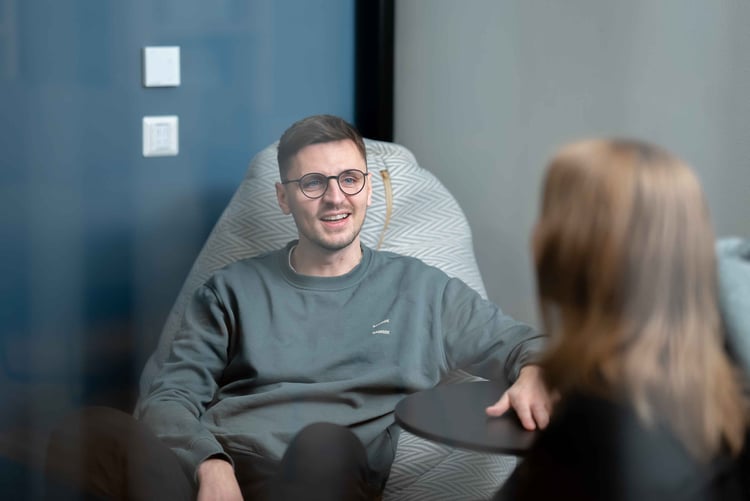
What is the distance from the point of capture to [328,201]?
3.36 ft

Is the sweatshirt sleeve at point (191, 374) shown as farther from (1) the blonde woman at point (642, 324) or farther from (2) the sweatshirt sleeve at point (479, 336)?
(1) the blonde woman at point (642, 324)

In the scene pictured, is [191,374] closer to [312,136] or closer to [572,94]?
[312,136]

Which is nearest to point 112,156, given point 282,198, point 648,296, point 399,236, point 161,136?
point 161,136

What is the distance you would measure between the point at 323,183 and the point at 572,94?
1.08ft

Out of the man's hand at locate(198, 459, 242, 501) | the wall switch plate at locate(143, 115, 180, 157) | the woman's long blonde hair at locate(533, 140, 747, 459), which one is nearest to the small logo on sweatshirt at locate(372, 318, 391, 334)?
the man's hand at locate(198, 459, 242, 501)

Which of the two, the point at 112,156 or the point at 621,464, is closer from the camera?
the point at 621,464

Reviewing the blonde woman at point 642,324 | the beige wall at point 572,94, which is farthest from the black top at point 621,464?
the beige wall at point 572,94

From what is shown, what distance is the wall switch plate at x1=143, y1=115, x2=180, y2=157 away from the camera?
1.06 metres

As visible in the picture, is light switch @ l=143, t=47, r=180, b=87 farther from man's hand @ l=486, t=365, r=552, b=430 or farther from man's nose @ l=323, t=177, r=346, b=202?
man's hand @ l=486, t=365, r=552, b=430

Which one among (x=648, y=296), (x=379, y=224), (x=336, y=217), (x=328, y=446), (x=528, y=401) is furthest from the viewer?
(x=379, y=224)

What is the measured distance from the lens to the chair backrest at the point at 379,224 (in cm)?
110

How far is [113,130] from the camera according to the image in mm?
1014

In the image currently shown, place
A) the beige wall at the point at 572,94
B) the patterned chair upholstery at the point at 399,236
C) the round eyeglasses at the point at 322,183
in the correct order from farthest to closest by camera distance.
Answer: the round eyeglasses at the point at 322,183, the patterned chair upholstery at the point at 399,236, the beige wall at the point at 572,94

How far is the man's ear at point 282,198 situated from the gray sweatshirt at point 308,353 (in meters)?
0.06
